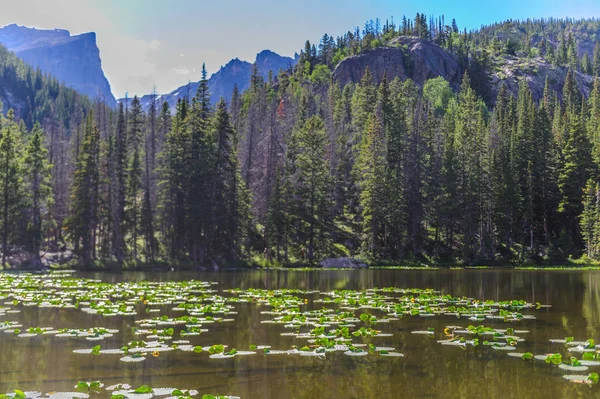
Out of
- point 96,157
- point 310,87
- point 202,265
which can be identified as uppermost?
point 310,87

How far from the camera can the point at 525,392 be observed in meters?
8.88

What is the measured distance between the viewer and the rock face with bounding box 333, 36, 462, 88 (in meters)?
139

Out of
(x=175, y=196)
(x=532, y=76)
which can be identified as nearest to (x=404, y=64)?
(x=532, y=76)

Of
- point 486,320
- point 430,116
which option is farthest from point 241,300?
point 430,116

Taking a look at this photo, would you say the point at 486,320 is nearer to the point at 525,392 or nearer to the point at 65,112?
the point at 525,392

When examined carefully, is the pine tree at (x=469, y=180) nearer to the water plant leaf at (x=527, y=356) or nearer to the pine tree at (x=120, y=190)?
the pine tree at (x=120, y=190)

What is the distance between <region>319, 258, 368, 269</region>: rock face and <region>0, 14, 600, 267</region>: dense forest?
3163 millimetres

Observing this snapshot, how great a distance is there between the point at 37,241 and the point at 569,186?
2561 inches

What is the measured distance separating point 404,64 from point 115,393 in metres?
143

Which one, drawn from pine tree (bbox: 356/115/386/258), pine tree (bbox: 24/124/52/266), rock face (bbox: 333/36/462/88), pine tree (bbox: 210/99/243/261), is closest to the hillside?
rock face (bbox: 333/36/462/88)

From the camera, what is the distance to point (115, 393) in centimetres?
848

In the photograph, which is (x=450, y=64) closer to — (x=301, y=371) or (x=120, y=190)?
(x=120, y=190)

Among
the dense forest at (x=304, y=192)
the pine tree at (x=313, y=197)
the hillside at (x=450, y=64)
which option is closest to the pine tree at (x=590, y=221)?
the dense forest at (x=304, y=192)

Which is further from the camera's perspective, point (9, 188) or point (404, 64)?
point (404, 64)
